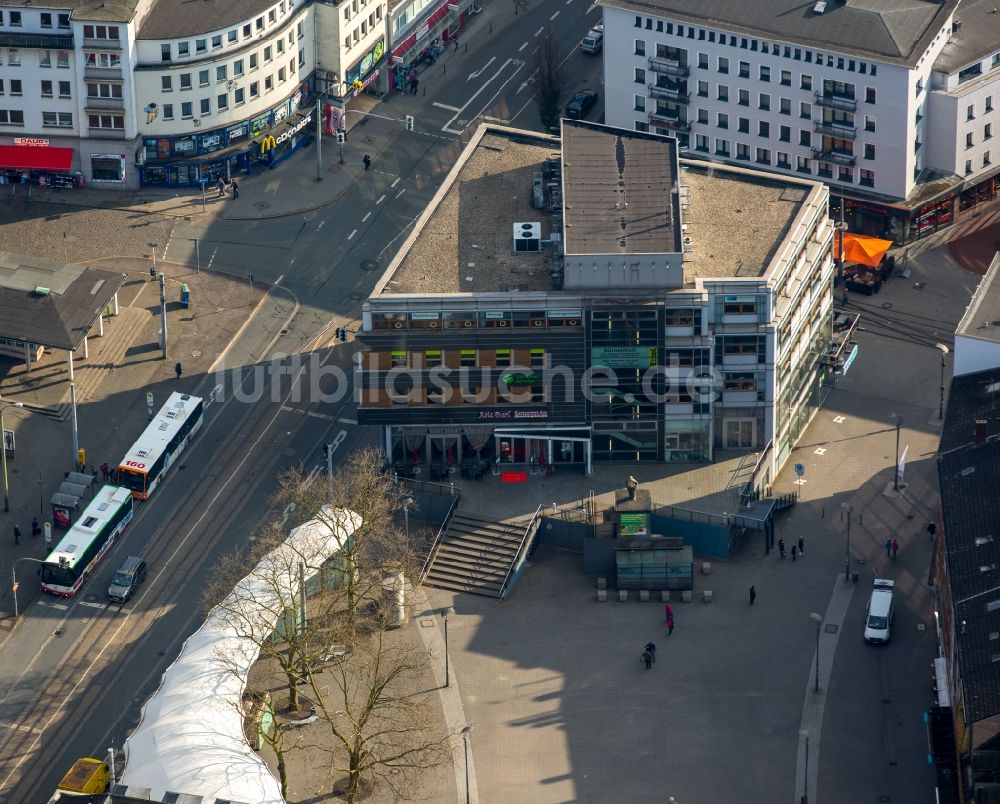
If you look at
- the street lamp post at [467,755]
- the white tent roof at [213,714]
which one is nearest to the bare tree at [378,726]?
the street lamp post at [467,755]

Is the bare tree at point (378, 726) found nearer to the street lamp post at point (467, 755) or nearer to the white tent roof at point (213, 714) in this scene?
the street lamp post at point (467, 755)

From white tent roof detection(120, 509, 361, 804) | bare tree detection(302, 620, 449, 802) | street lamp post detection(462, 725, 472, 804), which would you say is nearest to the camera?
white tent roof detection(120, 509, 361, 804)

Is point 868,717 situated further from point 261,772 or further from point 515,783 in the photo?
point 261,772

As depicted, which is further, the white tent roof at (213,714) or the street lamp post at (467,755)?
the street lamp post at (467,755)

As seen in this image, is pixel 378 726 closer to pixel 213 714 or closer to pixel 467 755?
pixel 467 755

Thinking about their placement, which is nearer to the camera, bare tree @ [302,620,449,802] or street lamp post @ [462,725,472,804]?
bare tree @ [302,620,449,802]

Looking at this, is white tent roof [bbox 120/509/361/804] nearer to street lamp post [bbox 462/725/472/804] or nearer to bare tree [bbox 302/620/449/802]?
bare tree [bbox 302/620/449/802]

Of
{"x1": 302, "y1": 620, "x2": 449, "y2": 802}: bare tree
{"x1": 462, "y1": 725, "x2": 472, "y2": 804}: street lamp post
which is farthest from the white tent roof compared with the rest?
{"x1": 462, "y1": 725, "x2": 472, "y2": 804}: street lamp post

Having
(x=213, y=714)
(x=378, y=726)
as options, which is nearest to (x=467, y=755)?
(x=378, y=726)

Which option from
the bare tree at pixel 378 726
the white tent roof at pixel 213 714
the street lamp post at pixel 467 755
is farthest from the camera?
the street lamp post at pixel 467 755
